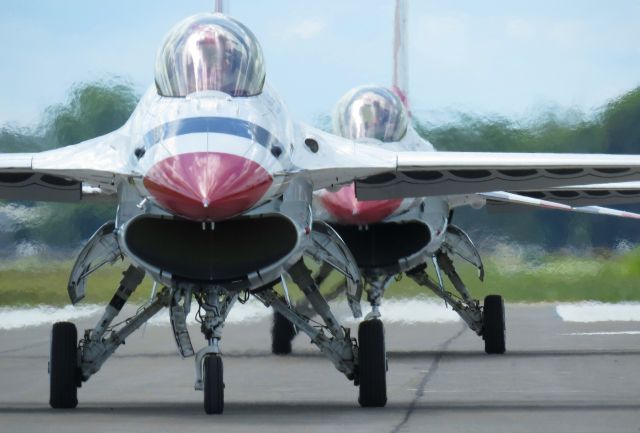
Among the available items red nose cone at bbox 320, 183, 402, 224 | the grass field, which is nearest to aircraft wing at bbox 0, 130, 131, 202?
red nose cone at bbox 320, 183, 402, 224

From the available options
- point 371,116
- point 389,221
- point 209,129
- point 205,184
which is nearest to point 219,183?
point 205,184

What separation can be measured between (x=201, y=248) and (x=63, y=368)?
187 centimetres

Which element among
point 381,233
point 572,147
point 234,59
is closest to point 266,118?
point 234,59

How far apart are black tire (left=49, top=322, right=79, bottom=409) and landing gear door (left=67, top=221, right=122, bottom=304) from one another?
363 millimetres

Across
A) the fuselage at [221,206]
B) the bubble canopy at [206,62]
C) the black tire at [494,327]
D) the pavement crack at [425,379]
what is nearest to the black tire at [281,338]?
the pavement crack at [425,379]

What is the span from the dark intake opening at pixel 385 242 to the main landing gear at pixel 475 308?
2.15m

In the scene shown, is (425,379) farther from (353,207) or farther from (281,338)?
(281,338)

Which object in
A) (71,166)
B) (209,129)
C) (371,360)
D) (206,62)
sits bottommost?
(371,360)

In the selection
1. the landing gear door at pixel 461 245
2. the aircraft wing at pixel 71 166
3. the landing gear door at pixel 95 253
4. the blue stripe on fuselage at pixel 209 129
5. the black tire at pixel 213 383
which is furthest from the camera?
the landing gear door at pixel 461 245

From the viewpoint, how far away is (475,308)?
20.4 m

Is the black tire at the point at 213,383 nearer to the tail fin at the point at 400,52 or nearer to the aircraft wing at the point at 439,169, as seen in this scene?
the aircraft wing at the point at 439,169

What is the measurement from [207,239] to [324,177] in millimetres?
1265

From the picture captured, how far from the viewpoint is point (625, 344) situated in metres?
20.6

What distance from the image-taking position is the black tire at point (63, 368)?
1277cm
